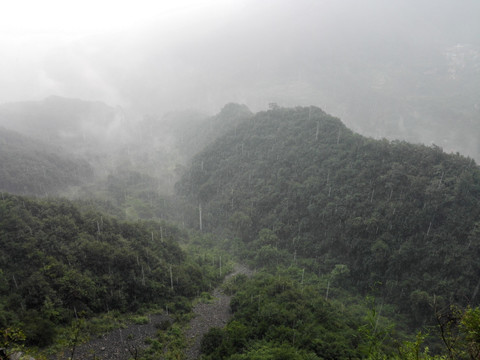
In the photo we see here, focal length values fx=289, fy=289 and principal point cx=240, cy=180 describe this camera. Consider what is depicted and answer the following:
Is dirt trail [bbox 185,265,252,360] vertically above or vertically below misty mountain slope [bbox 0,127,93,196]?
below

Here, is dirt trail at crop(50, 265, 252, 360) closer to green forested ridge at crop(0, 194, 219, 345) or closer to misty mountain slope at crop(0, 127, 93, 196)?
green forested ridge at crop(0, 194, 219, 345)

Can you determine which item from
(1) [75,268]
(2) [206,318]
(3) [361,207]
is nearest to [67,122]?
(1) [75,268]

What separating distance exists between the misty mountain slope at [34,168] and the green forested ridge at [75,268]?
950 inches

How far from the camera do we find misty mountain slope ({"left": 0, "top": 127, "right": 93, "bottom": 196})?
44281 mm

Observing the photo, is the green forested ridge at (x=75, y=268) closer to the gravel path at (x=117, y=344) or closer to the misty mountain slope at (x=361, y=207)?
the gravel path at (x=117, y=344)

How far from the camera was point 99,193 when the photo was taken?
4956 cm

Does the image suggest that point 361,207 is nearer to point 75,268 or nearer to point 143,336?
point 143,336

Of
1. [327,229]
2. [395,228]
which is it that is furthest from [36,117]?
[395,228]

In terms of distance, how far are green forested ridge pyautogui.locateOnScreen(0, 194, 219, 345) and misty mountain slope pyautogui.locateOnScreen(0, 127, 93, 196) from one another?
2412 centimetres

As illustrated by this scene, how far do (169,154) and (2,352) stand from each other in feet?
235

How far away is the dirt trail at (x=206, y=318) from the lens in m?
18.5

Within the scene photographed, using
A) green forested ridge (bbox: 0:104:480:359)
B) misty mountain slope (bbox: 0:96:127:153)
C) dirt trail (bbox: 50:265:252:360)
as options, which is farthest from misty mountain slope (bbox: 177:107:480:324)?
misty mountain slope (bbox: 0:96:127:153)

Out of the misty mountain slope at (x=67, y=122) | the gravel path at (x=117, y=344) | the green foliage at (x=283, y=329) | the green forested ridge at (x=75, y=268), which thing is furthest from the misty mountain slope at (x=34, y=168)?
the green foliage at (x=283, y=329)

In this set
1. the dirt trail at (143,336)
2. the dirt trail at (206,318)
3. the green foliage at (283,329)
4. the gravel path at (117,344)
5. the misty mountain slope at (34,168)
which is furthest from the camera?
the misty mountain slope at (34,168)
